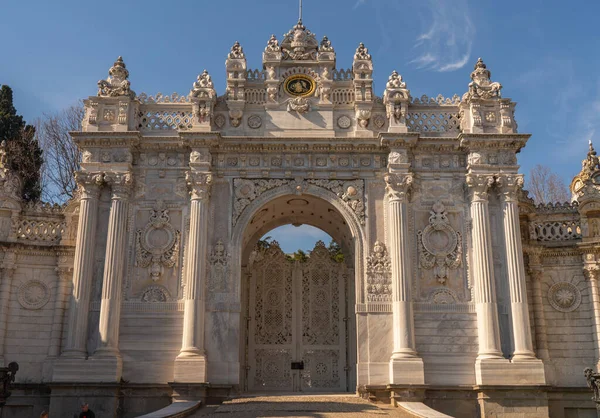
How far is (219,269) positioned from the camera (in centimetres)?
1973

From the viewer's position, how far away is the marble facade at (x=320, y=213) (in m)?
18.8

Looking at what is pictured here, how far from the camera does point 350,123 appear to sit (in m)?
21.1

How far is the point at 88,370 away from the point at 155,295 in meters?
2.77

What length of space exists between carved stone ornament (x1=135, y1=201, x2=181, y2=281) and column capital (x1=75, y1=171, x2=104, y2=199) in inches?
69.4

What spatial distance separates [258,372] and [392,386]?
5507 millimetres

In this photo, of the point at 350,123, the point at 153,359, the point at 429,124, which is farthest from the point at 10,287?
the point at 429,124

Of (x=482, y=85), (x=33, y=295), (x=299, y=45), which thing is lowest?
(x=33, y=295)

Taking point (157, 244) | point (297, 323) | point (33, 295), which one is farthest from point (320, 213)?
point (33, 295)

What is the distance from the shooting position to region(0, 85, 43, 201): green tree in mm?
28594

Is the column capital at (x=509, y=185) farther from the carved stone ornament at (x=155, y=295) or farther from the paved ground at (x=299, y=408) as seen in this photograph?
the carved stone ornament at (x=155, y=295)

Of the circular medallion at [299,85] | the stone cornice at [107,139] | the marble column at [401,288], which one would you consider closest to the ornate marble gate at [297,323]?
the marble column at [401,288]

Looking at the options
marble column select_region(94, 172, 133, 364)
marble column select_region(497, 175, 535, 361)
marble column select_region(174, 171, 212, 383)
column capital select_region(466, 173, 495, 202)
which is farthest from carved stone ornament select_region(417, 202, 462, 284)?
marble column select_region(94, 172, 133, 364)

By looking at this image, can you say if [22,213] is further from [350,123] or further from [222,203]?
[350,123]

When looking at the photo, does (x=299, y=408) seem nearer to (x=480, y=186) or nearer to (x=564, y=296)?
(x=480, y=186)
